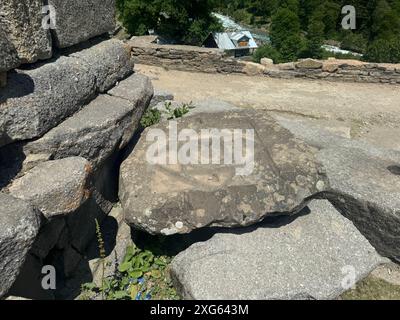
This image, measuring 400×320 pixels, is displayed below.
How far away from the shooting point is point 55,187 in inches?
91.3

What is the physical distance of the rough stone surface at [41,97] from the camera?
2.36 meters

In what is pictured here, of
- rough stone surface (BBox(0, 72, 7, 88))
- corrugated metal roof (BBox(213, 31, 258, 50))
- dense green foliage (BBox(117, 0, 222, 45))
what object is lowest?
corrugated metal roof (BBox(213, 31, 258, 50))

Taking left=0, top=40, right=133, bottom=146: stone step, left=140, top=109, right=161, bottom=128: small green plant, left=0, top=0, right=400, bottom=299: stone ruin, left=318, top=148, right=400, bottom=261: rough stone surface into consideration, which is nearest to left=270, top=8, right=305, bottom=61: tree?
left=140, top=109, right=161, bottom=128: small green plant

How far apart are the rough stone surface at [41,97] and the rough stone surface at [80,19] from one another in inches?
7.9

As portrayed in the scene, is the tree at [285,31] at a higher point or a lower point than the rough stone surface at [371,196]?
lower

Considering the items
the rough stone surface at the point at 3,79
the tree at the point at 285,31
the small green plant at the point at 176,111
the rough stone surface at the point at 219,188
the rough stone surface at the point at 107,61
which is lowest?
the tree at the point at 285,31

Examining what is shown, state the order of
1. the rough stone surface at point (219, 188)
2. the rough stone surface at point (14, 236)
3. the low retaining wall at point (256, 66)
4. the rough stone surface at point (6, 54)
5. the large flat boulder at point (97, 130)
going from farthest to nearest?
the low retaining wall at point (256, 66) < the rough stone surface at point (219, 188) < the large flat boulder at point (97, 130) < the rough stone surface at point (6, 54) < the rough stone surface at point (14, 236)

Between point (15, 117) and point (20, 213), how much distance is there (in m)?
0.66

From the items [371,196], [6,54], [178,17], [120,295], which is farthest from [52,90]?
[178,17]

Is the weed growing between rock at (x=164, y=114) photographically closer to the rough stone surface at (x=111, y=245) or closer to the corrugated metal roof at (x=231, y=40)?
the rough stone surface at (x=111, y=245)

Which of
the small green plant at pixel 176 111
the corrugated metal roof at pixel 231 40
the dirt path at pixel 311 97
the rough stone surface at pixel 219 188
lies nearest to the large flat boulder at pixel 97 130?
the rough stone surface at pixel 219 188

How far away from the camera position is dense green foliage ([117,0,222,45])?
1324 cm

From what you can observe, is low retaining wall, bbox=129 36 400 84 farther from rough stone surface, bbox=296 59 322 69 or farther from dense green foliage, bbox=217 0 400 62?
dense green foliage, bbox=217 0 400 62

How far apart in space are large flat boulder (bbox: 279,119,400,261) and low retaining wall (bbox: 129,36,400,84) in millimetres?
4575
